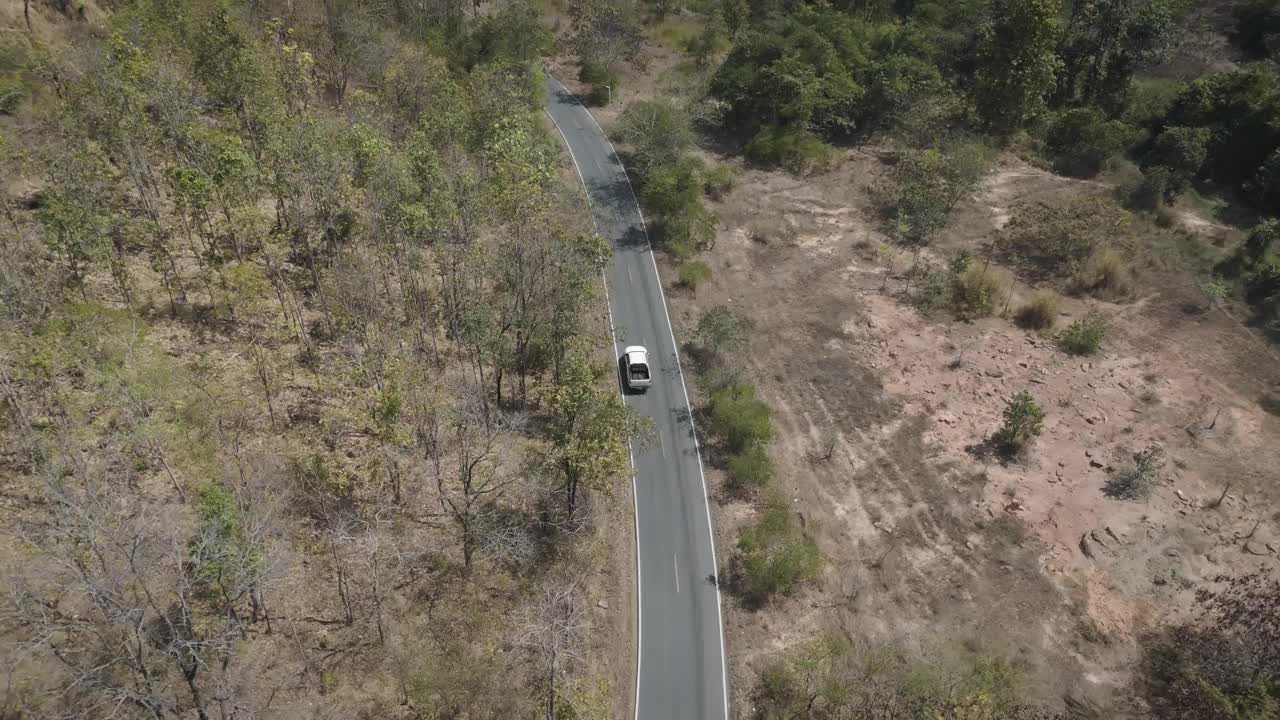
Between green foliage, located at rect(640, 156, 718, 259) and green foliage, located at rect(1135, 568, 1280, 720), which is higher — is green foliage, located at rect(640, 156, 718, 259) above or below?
above

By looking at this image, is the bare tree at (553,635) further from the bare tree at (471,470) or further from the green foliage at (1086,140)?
the green foliage at (1086,140)

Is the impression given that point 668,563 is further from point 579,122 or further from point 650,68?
point 650,68

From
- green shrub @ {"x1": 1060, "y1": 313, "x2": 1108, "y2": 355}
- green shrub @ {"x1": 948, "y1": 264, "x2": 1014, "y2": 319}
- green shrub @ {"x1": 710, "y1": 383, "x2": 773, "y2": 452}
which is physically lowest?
green shrub @ {"x1": 710, "y1": 383, "x2": 773, "y2": 452}

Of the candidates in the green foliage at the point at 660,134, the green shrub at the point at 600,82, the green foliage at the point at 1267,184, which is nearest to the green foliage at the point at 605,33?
the green shrub at the point at 600,82

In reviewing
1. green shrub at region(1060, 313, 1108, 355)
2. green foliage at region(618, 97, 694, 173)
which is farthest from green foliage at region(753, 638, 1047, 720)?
green foliage at region(618, 97, 694, 173)

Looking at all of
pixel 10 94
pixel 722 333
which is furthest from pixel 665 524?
pixel 10 94

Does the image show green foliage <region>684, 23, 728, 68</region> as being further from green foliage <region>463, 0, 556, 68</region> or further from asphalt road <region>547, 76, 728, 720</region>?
asphalt road <region>547, 76, 728, 720</region>
